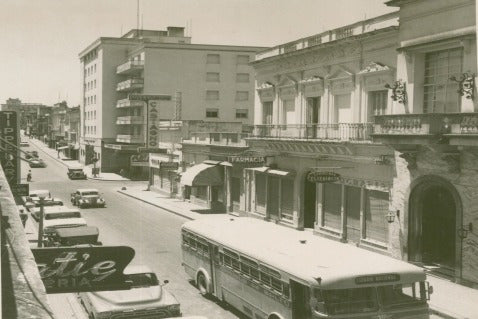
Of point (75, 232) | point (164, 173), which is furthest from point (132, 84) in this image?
point (75, 232)

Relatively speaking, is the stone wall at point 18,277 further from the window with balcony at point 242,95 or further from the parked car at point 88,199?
the window with balcony at point 242,95

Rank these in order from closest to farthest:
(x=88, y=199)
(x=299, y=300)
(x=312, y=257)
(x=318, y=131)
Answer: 1. (x=299, y=300)
2. (x=312, y=257)
3. (x=318, y=131)
4. (x=88, y=199)

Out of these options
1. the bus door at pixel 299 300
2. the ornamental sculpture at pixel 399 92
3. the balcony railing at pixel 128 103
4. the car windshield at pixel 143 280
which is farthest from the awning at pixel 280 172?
the balcony railing at pixel 128 103

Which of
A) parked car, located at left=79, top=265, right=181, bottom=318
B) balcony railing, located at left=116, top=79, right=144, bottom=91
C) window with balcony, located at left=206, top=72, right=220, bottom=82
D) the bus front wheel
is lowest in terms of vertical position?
the bus front wheel

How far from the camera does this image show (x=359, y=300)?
12820mm

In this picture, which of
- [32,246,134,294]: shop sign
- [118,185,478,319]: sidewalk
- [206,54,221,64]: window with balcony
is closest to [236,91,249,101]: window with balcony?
[206,54,221,64]: window with balcony

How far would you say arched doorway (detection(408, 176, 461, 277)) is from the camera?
73.4ft

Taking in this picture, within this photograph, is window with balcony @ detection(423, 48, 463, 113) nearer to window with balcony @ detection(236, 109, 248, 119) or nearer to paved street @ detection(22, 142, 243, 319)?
paved street @ detection(22, 142, 243, 319)

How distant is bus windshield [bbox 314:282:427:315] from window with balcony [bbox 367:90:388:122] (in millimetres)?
15192

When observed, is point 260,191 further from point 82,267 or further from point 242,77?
point 242,77

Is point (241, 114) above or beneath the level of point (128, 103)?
beneath

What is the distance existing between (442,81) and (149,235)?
16.4 m

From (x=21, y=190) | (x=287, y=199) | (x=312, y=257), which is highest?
(x=21, y=190)

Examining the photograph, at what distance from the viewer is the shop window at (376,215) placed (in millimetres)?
26516
